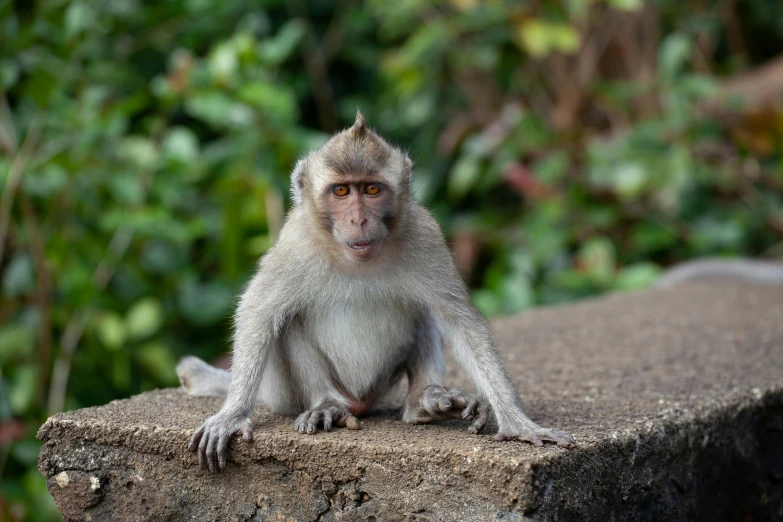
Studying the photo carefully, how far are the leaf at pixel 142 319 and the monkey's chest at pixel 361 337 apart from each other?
10.4 feet

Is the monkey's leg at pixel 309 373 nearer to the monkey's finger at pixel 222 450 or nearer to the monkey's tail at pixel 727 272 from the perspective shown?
the monkey's finger at pixel 222 450

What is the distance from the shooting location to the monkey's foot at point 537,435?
10.6 feet

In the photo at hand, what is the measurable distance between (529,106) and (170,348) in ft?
14.7

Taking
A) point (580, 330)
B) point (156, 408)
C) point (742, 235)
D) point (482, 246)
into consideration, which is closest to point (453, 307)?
point (156, 408)

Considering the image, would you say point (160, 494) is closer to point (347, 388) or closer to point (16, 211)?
point (347, 388)

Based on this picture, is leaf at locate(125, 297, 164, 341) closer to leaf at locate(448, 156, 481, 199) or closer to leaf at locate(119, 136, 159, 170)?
leaf at locate(119, 136, 159, 170)

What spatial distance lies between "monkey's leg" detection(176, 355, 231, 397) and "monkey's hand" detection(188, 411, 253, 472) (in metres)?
0.79

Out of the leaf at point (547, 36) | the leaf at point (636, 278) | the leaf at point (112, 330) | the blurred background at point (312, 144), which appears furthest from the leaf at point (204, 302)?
the leaf at point (547, 36)

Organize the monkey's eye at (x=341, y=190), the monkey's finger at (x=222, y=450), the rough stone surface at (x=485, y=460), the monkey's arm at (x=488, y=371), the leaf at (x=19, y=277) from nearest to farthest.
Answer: the rough stone surface at (x=485, y=460), the monkey's arm at (x=488, y=371), the monkey's finger at (x=222, y=450), the monkey's eye at (x=341, y=190), the leaf at (x=19, y=277)

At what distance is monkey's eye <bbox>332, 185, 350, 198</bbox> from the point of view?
11.6 ft

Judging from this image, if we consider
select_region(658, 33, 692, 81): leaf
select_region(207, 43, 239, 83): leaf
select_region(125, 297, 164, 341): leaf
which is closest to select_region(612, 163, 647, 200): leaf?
select_region(658, 33, 692, 81): leaf

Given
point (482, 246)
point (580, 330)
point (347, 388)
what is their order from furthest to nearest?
1. point (482, 246)
2. point (580, 330)
3. point (347, 388)

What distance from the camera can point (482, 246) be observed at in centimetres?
938

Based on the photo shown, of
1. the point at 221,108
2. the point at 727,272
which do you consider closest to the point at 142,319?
the point at 221,108
